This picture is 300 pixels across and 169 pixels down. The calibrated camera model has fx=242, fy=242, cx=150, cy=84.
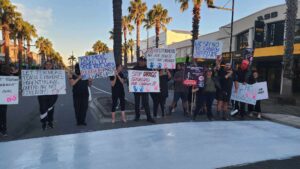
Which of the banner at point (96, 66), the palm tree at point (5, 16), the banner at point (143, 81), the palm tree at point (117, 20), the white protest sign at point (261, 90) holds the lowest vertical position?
the white protest sign at point (261, 90)

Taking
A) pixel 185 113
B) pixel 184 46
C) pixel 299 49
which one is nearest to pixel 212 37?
pixel 184 46

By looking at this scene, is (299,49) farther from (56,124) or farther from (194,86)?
(56,124)

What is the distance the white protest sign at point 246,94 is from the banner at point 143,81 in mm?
2842

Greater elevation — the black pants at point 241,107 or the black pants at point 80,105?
the black pants at point 80,105

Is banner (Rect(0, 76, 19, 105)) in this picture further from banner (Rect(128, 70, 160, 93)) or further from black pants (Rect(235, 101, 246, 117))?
black pants (Rect(235, 101, 246, 117))

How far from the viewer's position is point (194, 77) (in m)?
7.72

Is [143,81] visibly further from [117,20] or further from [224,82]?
[117,20]

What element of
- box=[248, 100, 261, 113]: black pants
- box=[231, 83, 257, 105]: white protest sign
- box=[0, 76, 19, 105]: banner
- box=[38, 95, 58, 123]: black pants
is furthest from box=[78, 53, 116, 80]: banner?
box=[248, 100, 261, 113]: black pants

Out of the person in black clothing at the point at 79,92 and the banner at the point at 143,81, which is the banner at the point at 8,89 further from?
the banner at the point at 143,81

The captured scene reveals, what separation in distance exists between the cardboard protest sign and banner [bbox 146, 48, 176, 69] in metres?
0.58

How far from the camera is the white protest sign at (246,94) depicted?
7992mm

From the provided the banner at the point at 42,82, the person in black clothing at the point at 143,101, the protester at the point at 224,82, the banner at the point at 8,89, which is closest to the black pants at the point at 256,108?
the protester at the point at 224,82

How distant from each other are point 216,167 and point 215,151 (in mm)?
783

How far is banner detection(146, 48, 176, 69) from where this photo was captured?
25.3 ft
